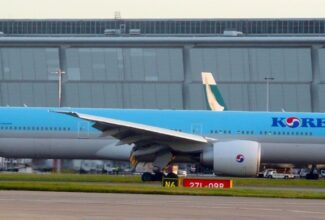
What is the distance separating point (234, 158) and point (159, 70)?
37.4 m

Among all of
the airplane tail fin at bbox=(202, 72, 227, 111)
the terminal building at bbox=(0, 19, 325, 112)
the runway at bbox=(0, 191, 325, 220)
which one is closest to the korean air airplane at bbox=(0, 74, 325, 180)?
the runway at bbox=(0, 191, 325, 220)

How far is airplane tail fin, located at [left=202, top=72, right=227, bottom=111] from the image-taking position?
2712 inches

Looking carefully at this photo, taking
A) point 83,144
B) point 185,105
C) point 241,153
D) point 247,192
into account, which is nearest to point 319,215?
point 247,192

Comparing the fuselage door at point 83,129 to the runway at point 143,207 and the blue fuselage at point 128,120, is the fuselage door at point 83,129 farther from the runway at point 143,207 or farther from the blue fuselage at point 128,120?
the runway at point 143,207

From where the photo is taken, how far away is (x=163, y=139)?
41.6 m

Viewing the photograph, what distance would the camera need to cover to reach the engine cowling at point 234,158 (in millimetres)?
40906

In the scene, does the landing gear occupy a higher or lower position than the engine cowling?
lower

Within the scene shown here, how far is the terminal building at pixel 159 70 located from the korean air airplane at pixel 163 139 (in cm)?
3270

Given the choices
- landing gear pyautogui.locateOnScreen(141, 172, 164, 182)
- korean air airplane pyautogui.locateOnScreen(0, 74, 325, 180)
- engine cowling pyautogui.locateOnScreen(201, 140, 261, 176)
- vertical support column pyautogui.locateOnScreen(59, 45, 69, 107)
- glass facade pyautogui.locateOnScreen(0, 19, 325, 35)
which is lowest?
landing gear pyautogui.locateOnScreen(141, 172, 164, 182)

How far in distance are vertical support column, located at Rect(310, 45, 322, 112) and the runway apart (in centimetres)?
4597

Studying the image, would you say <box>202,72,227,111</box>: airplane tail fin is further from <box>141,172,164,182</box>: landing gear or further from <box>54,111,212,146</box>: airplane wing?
<box>54,111,212,146</box>: airplane wing

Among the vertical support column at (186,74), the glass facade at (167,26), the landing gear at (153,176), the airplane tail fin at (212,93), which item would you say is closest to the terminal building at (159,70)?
the vertical support column at (186,74)

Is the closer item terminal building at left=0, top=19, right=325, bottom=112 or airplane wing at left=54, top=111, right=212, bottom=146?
airplane wing at left=54, top=111, right=212, bottom=146

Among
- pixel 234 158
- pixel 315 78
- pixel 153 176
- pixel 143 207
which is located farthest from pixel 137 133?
pixel 315 78
